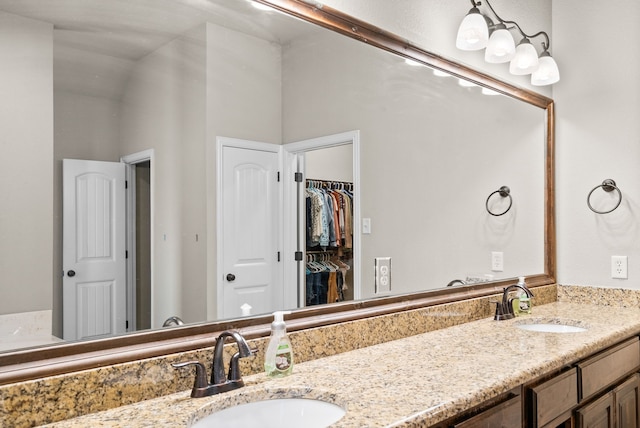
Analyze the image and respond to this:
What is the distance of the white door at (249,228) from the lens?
4.86 ft

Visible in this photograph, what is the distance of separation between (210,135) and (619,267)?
2218mm

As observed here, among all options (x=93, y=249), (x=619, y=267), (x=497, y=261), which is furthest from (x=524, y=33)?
(x=93, y=249)

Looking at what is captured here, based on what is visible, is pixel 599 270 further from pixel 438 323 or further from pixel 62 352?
pixel 62 352

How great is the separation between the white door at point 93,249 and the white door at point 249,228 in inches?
11.8

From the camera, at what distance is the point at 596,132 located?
2674 millimetres

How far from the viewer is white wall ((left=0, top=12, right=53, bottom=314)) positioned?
107 cm

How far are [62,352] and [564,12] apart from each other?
9.71 feet

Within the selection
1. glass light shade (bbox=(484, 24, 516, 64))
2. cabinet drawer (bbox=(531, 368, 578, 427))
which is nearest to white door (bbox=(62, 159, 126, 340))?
cabinet drawer (bbox=(531, 368, 578, 427))

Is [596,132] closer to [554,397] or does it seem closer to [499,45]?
[499,45]

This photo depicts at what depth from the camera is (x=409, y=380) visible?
1.36 meters

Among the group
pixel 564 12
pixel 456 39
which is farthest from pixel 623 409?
pixel 564 12

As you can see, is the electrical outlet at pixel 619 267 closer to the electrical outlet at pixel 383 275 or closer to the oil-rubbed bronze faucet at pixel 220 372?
the electrical outlet at pixel 383 275

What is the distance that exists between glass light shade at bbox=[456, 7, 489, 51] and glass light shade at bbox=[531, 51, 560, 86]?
0.58 m

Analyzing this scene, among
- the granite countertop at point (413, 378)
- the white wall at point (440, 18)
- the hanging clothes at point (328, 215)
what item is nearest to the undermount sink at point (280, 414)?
the granite countertop at point (413, 378)
